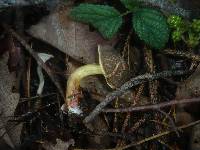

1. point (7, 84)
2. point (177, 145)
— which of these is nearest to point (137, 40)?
point (177, 145)

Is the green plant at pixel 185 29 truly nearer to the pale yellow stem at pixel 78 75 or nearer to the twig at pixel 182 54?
the twig at pixel 182 54

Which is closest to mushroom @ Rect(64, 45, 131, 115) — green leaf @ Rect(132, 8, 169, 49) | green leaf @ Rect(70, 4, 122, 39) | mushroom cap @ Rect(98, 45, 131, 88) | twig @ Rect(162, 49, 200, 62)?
mushroom cap @ Rect(98, 45, 131, 88)

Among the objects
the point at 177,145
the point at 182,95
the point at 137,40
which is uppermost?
the point at 137,40

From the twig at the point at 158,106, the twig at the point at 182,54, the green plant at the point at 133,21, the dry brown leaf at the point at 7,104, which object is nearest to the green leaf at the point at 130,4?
the green plant at the point at 133,21

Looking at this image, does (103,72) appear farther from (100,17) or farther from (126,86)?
(100,17)

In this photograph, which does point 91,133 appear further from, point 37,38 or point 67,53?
point 37,38

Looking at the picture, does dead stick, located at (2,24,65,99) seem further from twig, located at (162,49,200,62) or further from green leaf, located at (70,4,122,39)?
twig, located at (162,49,200,62)

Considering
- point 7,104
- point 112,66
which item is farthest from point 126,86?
point 7,104
